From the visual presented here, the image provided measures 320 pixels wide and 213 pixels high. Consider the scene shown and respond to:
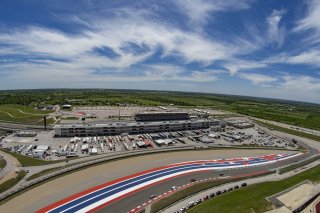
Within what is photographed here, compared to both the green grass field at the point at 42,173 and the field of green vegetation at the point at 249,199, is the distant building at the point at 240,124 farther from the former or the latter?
the green grass field at the point at 42,173

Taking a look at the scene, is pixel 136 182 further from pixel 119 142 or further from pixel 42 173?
pixel 119 142

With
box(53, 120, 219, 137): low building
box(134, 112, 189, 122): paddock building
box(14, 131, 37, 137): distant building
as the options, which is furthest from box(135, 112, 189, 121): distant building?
box(14, 131, 37, 137): distant building

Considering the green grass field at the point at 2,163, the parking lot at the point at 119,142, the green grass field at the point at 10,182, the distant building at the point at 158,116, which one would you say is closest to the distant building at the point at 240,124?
the parking lot at the point at 119,142

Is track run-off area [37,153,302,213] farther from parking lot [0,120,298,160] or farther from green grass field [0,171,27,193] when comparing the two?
parking lot [0,120,298,160]

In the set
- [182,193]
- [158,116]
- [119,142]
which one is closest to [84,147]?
[119,142]

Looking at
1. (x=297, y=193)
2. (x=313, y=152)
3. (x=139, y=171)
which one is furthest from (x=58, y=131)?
(x=313, y=152)

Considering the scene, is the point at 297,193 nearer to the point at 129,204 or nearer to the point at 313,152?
the point at 129,204

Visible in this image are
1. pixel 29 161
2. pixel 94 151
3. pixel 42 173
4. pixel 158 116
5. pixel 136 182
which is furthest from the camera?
pixel 158 116
